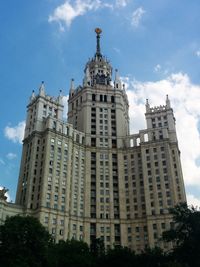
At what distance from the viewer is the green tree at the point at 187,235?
80.8m

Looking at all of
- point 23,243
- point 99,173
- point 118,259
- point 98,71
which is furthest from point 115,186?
point 98,71

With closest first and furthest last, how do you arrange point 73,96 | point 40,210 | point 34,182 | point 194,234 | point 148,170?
1. point 194,234
2. point 40,210
3. point 34,182
4. point 148,170
5. point 73,96

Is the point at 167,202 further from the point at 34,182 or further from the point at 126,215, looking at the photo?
the point at 34,182

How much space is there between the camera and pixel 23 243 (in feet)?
255

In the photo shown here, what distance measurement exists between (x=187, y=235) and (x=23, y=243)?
127 feet

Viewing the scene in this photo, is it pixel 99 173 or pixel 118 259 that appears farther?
pixel 99 173

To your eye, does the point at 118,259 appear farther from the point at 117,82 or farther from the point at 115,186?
the point at 117,82

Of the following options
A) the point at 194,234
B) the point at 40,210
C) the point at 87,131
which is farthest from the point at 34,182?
the point at 194,234

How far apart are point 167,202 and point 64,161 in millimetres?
39696

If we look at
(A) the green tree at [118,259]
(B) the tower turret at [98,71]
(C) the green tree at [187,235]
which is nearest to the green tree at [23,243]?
(A) the green tree at [118,259]

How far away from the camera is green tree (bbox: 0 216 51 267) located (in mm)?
74750

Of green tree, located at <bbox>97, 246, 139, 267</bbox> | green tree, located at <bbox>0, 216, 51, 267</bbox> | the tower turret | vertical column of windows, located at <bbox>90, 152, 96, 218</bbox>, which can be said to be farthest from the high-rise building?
green tree, located at <bbox>0, 216, 51, 267</bbox>

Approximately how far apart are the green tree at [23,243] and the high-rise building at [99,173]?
32.2 meters

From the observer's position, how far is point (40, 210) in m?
115
